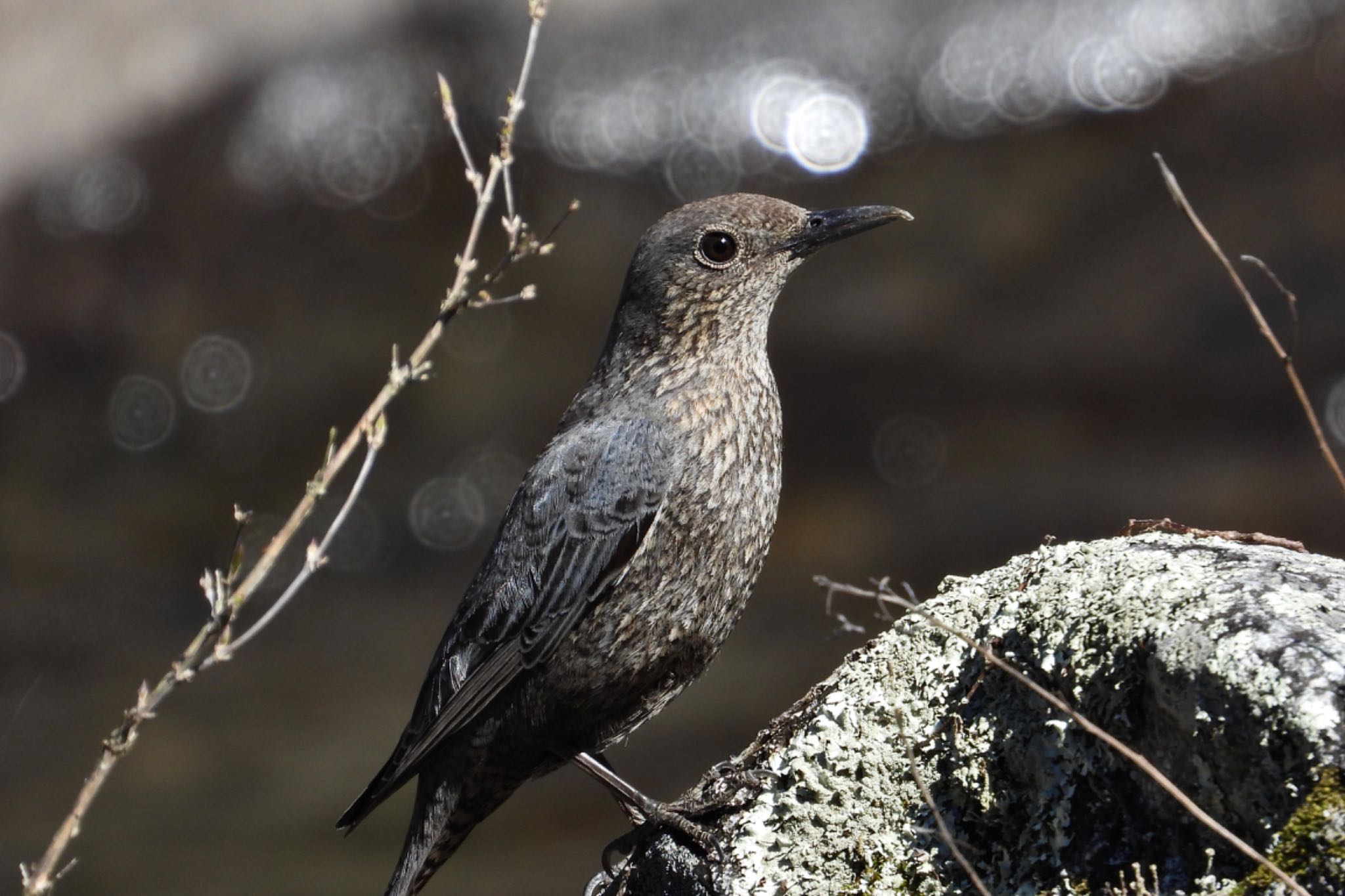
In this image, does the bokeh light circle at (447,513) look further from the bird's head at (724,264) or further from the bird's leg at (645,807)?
the bird's head at (724,264)

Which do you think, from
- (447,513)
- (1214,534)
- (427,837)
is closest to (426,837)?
(427,837)

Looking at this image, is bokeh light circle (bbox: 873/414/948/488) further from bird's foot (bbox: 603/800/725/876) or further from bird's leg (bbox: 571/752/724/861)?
bird's foot (bbox: 603/800/725/876)

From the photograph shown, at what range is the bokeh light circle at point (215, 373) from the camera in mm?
10891

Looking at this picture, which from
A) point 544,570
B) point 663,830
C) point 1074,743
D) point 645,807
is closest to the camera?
point 1074,743

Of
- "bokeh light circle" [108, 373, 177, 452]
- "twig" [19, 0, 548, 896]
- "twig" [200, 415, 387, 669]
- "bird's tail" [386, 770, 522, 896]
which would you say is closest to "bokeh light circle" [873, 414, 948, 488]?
"bokeh light circle" [108, 373, 177, 452]

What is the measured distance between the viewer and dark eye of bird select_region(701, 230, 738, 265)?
475cm

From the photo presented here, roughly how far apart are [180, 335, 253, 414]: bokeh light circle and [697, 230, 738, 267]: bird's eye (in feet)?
23.1

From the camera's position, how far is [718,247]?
4750 mm

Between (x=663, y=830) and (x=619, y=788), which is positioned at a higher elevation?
(x=619, y=788)

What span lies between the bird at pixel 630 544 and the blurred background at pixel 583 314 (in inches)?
190

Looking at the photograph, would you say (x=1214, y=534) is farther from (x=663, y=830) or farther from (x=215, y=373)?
(x=215, y=373)

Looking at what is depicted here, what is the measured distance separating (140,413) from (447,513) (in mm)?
2601

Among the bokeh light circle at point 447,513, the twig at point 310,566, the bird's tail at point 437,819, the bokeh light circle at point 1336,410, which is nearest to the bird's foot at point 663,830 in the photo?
the bird's tail at point 437,819

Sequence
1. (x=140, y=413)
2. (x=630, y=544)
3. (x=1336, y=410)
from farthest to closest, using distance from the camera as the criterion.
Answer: (x=140, y=413) → (x=1336, y=410) → (x=630, y=544)
